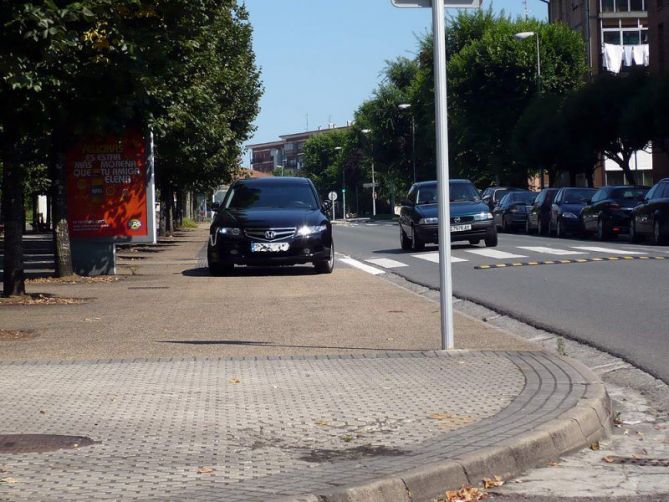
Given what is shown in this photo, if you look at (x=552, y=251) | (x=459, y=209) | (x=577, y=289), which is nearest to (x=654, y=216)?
(x=459, y=209)

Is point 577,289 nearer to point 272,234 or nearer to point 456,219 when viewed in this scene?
point 272,234

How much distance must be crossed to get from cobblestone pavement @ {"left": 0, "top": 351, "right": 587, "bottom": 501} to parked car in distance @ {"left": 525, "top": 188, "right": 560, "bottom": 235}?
35.5 m

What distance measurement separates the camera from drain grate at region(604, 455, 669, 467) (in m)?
A: 6.39

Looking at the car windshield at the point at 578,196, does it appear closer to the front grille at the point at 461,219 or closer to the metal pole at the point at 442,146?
the front grille at the point at 461,219

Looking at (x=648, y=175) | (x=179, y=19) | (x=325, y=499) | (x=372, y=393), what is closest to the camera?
(x=325, y=499)

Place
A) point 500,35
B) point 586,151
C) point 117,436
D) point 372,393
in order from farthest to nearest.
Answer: point 500,35 < point 586,151 < point 372,393 < point 117,436

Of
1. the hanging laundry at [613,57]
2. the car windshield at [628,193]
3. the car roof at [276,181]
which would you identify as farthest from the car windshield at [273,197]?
the hanging laundry at [613,57]

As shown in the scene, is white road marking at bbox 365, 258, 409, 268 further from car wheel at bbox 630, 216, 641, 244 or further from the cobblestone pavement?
the cobblestone pavement

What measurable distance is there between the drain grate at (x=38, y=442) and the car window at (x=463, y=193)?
2453 centimetres

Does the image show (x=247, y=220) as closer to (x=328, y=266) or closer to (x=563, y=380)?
(x=328, y=266)

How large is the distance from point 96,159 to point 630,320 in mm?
12290

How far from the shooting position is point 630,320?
13.0 m

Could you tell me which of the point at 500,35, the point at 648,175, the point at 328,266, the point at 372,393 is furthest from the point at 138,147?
the point at 648,175

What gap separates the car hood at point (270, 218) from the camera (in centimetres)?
2223
